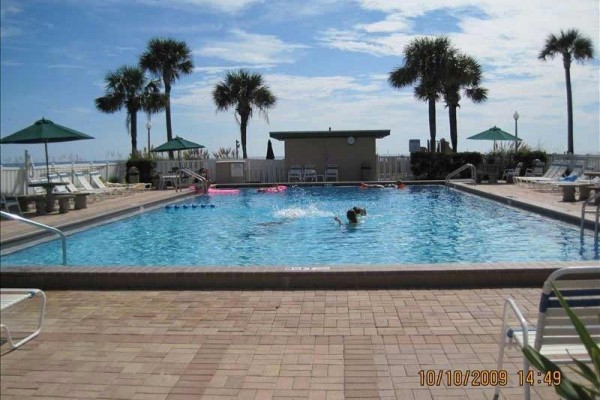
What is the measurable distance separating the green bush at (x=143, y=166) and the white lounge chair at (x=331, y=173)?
22.8ft

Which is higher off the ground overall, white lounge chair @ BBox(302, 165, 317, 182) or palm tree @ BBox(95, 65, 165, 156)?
palm tree @ BBox(95, 65, 165, 156)

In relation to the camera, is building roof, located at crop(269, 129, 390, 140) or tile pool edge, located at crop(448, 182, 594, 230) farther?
building roof, located at crop(269, 129, 390, 140)

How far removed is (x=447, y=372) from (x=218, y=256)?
5651 mm

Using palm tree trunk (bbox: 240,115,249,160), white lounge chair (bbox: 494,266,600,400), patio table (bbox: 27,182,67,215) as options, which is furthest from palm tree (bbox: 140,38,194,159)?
white lounge chair (bbox: 494,266,600,400)

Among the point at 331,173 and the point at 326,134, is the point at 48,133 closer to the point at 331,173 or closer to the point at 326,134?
the point at 331,173

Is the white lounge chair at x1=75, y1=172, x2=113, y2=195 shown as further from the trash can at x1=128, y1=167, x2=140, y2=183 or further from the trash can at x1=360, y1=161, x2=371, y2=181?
the trash can at x1=360, y1=161, x2=371, y2=181

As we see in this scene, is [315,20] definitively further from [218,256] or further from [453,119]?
[453,119]

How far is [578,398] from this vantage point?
5.33ft

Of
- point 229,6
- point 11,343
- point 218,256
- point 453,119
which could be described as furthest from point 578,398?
point 453,119

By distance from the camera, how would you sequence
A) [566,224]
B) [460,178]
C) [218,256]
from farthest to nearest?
[460,178] → [566,224] → [218,256]

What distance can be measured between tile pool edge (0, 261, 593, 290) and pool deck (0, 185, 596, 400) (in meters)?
0.11

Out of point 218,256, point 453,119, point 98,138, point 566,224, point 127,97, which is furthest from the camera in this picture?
point 127,97

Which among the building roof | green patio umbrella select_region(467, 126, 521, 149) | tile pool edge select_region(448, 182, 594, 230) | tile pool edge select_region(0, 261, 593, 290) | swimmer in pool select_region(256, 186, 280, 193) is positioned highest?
the building roof

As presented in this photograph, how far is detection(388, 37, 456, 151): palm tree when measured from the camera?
23828mm
